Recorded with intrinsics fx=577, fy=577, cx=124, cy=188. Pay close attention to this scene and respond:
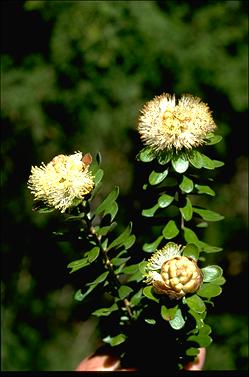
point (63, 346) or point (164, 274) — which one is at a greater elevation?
point (164, 274)

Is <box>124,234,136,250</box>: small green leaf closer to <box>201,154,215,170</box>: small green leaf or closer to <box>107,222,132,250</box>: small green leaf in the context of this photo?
<box>107,222,132,250</box>: small green leaf

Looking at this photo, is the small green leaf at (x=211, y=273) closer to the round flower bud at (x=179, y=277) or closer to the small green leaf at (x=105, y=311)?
the round flower bud at (x=179, y=277)

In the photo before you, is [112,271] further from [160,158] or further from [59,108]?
[59,108]

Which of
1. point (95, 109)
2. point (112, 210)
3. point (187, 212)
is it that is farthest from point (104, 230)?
point (95, 109)

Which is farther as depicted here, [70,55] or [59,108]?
[59,108]

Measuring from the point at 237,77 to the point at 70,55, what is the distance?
0.58 metres

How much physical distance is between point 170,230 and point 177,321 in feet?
0.56

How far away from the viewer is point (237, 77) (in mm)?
2006

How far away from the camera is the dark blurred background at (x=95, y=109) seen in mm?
1966

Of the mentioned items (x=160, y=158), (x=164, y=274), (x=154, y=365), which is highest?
(x=160, y=158)

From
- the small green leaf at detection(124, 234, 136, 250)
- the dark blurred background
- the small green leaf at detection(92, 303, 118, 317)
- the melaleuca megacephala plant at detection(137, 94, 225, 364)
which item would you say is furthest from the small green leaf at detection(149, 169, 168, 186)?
the dark blurred background

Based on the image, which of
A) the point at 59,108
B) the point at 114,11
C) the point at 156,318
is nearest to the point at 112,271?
the point at 156,318

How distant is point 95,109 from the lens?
82.6 inches

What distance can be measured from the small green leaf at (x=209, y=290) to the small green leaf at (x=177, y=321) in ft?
0.14
